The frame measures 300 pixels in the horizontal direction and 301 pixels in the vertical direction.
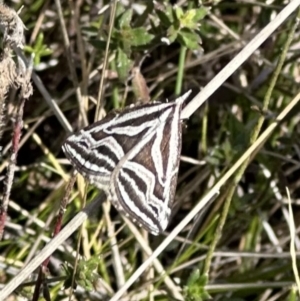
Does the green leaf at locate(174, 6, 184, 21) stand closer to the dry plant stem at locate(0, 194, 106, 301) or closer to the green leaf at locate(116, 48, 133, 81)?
the green leaf at locate(116, 48, 133, 81)

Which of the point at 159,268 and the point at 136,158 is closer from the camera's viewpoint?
the point at 136,158

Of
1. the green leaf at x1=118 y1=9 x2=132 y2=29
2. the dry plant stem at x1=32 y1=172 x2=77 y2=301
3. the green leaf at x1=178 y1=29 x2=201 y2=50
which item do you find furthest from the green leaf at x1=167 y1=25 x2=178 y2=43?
the dry plant stem at x1=32 y1=172 x2=77 y2=301

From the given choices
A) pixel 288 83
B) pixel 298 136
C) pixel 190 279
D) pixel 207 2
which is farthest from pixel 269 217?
pixel 207 2

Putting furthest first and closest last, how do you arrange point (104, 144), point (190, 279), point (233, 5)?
point (233, 5), point (190, 279), point (104, 144)

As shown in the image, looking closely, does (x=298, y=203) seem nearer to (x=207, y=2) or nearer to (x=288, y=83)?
(x=288, y=83)

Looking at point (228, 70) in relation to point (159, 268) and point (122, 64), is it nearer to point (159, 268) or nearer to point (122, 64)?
point (122, 64)

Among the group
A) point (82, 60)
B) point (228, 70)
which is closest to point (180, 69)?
point (82, 60)

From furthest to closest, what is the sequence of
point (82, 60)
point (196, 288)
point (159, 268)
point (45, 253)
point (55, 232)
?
1. point (82, 60)
2. point (159, 268)
3. point (196, 288)
4. point (55, 232)
5. point (45, 253)
